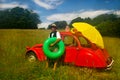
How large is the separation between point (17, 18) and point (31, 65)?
8.54ft

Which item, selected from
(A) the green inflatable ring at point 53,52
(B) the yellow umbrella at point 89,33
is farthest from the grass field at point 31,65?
(B) the yellow umbrella at point 89,33

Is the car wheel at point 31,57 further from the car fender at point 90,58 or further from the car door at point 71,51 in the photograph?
the car fender at point 90,58

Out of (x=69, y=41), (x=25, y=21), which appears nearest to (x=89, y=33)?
(x=69, y=41)

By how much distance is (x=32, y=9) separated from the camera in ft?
38.3

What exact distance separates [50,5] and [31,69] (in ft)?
10.8

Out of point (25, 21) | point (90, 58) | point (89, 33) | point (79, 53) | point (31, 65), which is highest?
point (25, 21)

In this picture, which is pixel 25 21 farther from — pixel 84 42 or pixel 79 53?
pixel 79 53

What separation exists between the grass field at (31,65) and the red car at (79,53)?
218mm

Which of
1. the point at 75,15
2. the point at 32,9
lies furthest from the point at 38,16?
the point at 75,15

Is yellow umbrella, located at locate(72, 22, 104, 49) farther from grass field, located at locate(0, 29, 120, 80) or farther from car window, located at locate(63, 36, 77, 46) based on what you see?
grass field, located at locate(0, 29, 120, 80)

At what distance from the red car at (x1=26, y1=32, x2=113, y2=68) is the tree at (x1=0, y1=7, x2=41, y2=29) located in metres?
1.32

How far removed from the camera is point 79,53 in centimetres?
980

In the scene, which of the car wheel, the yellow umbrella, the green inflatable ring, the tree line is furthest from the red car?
the tree line

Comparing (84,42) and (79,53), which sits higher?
(84,42)
